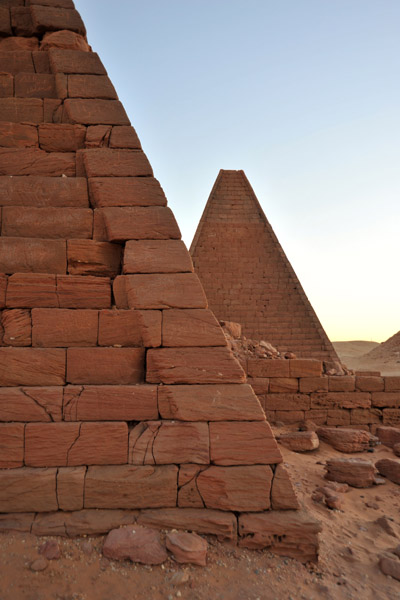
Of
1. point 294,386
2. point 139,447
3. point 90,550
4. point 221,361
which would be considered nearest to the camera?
point 90,550

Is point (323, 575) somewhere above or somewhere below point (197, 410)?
below

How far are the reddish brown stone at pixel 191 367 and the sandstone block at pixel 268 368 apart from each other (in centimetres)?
532

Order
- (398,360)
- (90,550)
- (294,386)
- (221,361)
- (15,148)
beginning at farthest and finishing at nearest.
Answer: (398,360)
(294,386)
(15,148)
(221,361)
(90,550)

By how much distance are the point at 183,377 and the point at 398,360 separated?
2639 cm

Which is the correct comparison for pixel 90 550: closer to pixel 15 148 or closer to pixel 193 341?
pixel 193 341

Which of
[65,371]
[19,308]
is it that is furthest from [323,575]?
[19,308]

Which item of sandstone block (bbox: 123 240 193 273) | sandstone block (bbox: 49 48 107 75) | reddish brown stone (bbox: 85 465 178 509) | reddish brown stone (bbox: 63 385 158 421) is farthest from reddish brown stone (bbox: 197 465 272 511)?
sandstone block (bbox: 49 48 107 75)

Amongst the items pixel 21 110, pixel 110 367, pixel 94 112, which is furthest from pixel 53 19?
pixel 110 367

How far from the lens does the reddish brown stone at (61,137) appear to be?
4.96 meters

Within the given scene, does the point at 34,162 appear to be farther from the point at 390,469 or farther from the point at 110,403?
the point at 390,469

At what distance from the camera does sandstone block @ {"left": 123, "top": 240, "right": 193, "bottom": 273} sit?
14.1ft

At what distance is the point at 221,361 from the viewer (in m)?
4.05

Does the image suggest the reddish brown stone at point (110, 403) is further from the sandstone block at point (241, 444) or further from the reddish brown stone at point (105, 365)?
the sandstone block at point (241, 444)

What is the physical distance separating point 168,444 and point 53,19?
589 centimetres
